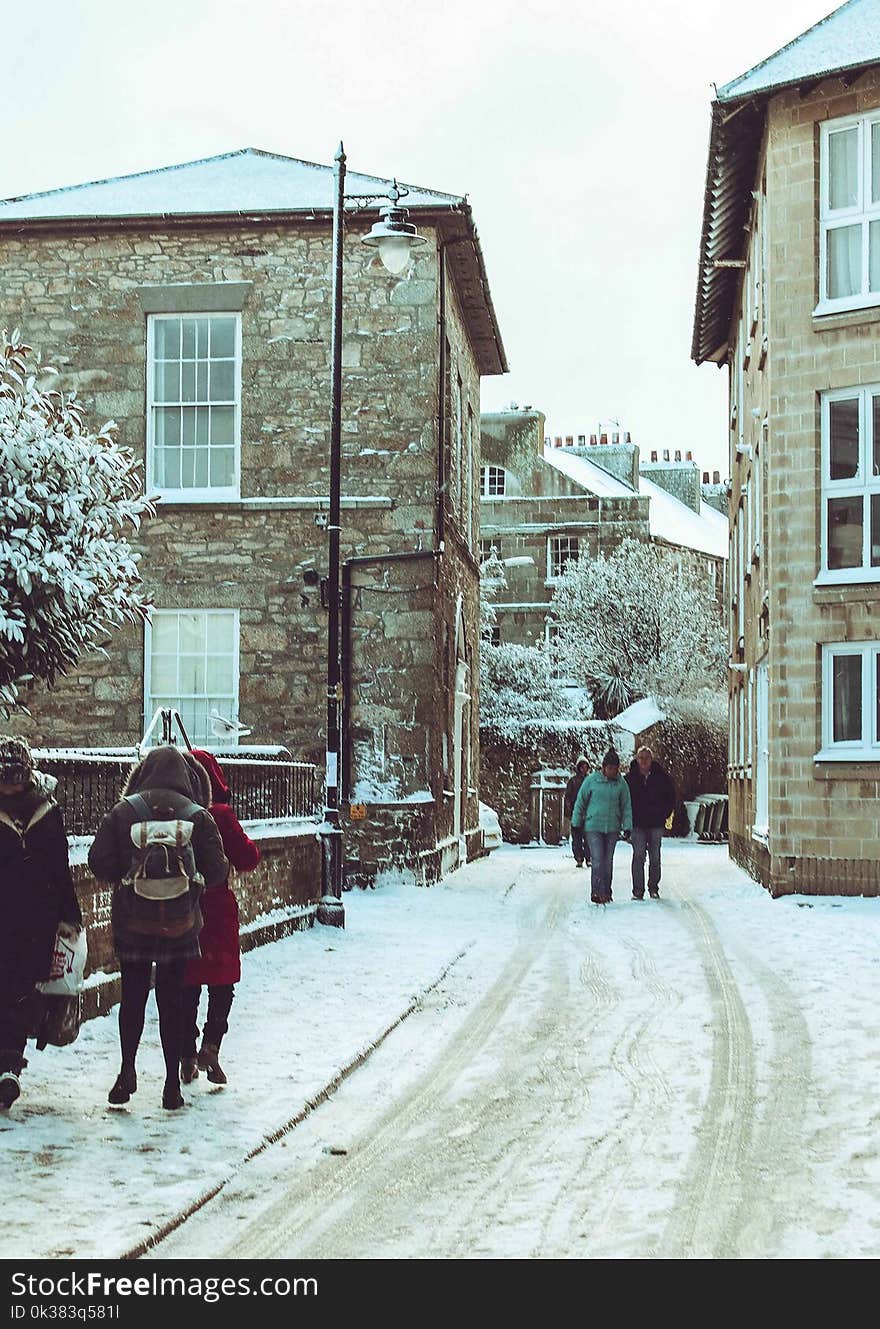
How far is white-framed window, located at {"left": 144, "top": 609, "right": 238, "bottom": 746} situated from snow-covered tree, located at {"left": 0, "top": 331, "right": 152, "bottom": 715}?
6.02 meters

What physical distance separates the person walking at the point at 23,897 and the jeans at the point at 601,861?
1199cm

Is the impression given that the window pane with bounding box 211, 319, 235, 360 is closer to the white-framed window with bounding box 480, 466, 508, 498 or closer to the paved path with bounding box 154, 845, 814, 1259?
the paved path with bounding box 154, 845, 814, 1259

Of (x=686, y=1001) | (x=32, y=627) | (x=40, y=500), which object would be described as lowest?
(x=686, y=1001)

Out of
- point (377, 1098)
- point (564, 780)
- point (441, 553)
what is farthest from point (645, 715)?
point (377, 1098)

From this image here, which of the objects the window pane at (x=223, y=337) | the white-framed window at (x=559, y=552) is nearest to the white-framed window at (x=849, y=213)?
the window pane at (x=223, y=337)

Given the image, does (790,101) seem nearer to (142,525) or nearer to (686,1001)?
(142,525)

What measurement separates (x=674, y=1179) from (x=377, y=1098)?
2.20 m

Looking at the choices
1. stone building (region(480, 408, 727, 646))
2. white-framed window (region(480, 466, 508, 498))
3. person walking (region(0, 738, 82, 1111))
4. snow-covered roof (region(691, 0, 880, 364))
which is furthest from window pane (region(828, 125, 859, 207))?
white-framed window (region(480, 466, 508, 498))

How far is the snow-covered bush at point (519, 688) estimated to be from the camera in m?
40.9

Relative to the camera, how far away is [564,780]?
38.9 metres

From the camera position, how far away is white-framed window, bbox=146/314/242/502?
2231 centimetres

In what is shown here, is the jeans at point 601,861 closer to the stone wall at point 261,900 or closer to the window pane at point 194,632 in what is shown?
the stone wall at point 261,900

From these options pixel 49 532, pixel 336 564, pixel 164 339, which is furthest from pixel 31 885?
pixel 164 339

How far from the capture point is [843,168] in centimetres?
2047
